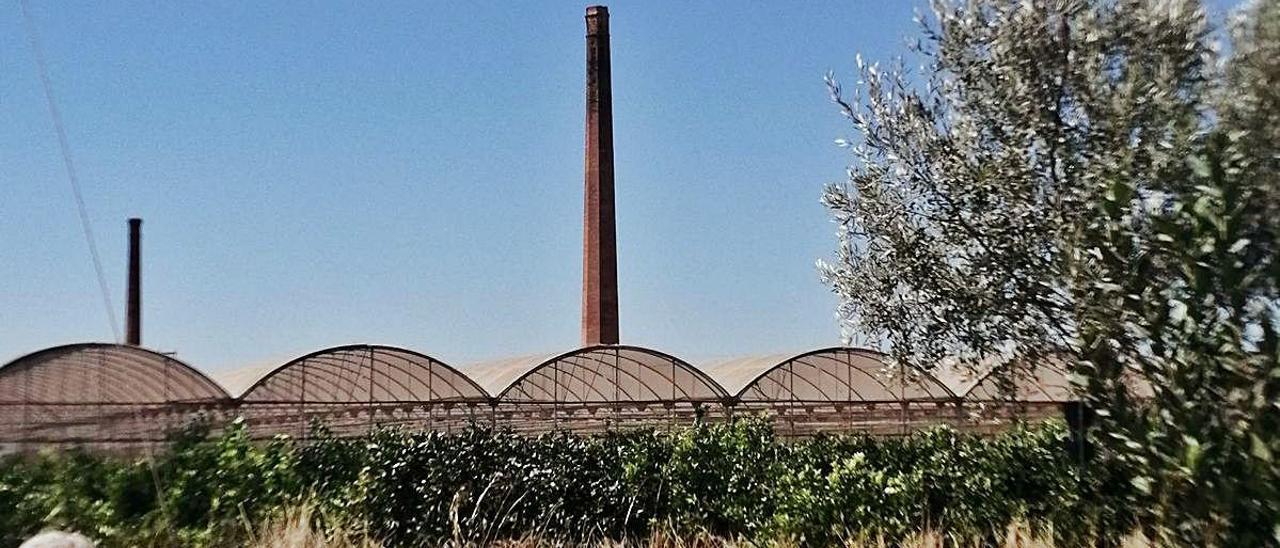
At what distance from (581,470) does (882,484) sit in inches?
117

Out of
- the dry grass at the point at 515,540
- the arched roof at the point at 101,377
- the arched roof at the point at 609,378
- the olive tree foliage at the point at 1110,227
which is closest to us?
the olive tree foliage at the point at 1110,227

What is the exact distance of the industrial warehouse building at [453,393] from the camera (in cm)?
1816

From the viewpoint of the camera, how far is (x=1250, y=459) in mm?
6180

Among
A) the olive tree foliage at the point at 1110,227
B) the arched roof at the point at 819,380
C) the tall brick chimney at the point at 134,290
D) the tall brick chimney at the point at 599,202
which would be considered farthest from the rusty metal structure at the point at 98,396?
the tall brick chimney at the point at 134,290

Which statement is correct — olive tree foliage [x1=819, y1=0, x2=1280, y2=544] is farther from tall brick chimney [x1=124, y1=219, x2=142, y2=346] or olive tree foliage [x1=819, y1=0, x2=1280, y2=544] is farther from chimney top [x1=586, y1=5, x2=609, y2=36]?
tall brick chimney [x1=124, y1=219, x2=142, y2=346]

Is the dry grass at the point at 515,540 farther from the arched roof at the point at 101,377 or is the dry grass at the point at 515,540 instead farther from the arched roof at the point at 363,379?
the arched roof at the point at 363,379

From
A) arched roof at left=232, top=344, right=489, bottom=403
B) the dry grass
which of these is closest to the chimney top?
arched roof at left=232, top=344, right=489, bottom=403

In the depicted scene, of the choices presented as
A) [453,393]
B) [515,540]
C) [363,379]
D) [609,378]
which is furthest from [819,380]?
[515,540]

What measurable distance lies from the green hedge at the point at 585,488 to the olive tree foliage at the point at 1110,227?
1265 mm

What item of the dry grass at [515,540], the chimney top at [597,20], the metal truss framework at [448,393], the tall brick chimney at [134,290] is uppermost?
the chimney top at [597,20]

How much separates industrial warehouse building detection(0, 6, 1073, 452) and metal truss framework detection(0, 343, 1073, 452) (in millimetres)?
27

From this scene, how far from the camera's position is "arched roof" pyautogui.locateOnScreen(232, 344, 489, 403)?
2278 centimetres

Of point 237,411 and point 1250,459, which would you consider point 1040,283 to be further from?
point 237,411

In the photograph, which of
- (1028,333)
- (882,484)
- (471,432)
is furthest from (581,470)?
(1028,333)
